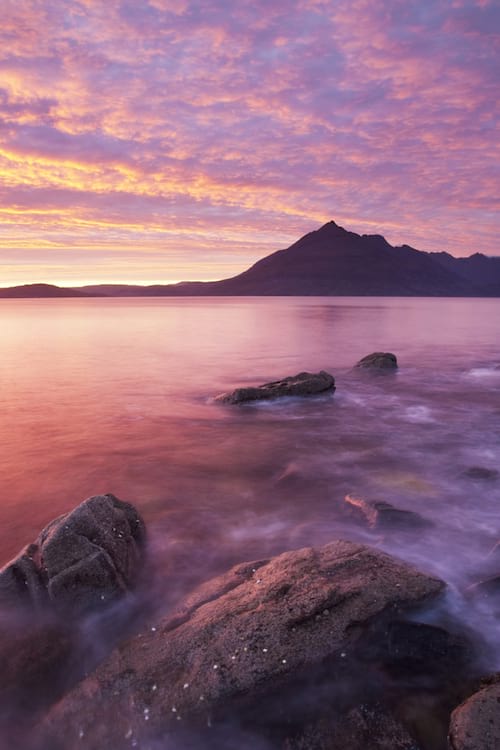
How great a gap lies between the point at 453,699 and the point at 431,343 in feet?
126

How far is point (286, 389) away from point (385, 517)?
1001 centimetres

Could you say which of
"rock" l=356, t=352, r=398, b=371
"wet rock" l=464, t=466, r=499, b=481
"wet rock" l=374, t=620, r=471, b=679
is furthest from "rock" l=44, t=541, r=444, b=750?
"rock" l=356, t=352, r=398, b=371

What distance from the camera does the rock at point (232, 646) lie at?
4188mm

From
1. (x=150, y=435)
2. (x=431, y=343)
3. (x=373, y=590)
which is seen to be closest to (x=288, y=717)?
(x=373, y=590)

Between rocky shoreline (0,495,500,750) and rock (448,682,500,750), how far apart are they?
12 mm

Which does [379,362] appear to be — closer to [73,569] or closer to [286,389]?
[286,389]

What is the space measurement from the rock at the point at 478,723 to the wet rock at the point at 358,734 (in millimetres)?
380

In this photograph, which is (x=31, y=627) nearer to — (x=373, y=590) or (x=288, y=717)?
(x=288, y=717)

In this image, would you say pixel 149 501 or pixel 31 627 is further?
pixel 149 501

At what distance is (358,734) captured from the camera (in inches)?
160

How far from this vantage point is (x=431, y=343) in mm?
39750

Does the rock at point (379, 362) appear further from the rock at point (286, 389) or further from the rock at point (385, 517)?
the rock at point (385, 517)

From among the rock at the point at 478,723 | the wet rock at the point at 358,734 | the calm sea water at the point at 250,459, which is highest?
the rock at the point at 478,723

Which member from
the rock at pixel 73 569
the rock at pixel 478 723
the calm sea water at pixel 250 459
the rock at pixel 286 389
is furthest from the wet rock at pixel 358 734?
the rock at pixel 286 389
